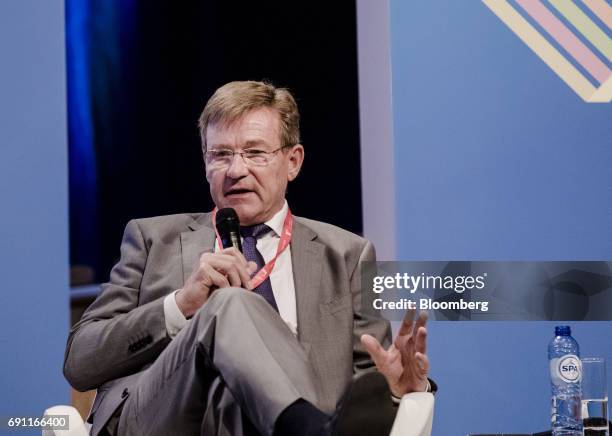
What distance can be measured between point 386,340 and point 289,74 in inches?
58.2

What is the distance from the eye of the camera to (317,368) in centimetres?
267

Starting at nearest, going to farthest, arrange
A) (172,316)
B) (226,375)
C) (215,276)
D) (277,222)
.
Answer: (226,375) → (215,276) → (172,316) → (277,222)

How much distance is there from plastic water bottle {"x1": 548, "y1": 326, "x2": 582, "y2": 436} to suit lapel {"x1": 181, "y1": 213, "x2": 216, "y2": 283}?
4.04 feet

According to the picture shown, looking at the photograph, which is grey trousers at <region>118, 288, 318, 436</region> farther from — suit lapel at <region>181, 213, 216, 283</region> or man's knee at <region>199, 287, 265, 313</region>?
suit lapel at <region>181, 213, 216, 283</region>

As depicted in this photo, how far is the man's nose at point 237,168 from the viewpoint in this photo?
2.81 meters

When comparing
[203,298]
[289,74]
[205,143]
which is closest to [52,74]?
[205,143]

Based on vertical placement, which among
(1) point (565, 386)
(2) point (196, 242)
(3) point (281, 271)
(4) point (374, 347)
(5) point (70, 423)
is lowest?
(1) point (565, 386)

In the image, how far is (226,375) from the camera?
2070 millimetres

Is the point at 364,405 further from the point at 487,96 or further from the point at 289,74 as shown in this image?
the point at 289,74

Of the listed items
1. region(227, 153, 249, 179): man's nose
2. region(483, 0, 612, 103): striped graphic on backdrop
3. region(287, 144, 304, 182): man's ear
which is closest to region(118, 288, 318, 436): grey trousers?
region(227, 153, 249, 179): man's nose

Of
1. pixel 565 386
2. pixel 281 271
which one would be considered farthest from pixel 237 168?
pixel 565 386

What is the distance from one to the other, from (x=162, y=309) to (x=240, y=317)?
1.55 ft

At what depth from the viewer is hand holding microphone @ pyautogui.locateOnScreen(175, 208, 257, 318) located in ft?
7.88

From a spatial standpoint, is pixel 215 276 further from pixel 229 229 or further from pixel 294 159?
pixel 294 159
